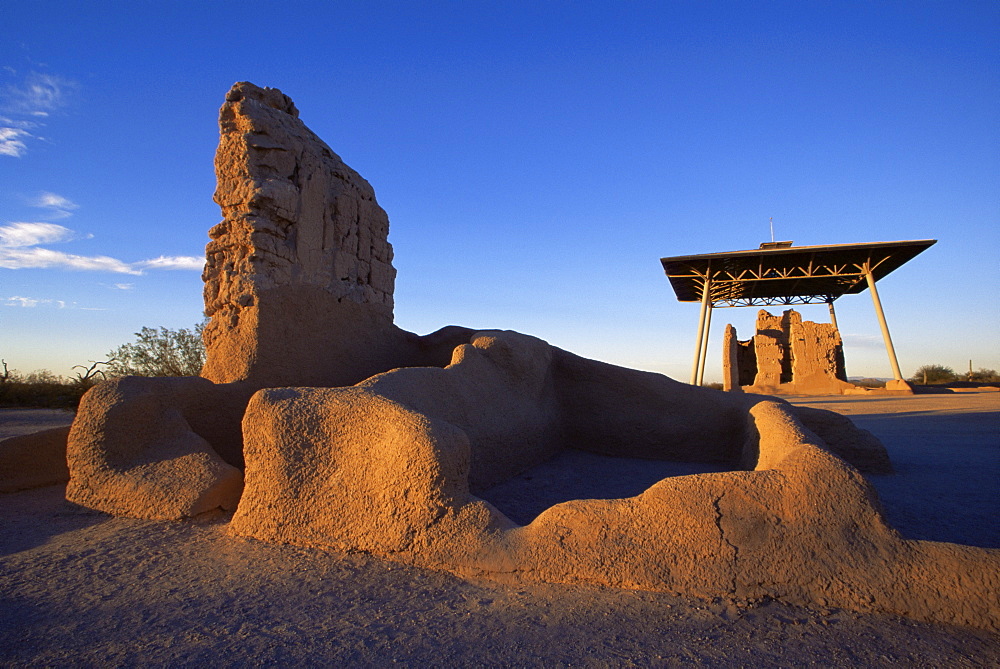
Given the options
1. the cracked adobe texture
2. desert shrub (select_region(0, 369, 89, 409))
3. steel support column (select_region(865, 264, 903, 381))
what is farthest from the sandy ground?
steel support column (select_region(865, 264, 903, 381))

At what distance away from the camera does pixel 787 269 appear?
17.5 m

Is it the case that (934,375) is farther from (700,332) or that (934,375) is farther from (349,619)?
(349,619)

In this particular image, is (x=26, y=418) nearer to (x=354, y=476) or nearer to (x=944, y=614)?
(x=354, y=476)

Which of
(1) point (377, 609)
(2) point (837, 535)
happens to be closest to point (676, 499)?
(2) point (837, 535)

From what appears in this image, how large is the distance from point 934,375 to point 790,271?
1970 cm

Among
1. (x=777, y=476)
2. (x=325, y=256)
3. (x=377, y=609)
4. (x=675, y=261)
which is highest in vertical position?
(x=675, y=261)

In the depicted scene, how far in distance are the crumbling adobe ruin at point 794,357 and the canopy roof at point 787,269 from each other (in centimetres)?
148

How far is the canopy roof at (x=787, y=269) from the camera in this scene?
1562 centimetres

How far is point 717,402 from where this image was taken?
482cm

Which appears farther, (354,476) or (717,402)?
(717,402)

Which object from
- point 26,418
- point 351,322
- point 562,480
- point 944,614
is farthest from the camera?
point 26,418

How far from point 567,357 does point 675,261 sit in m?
12.7

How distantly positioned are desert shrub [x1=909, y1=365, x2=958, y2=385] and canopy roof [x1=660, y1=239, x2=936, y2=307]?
15.0m

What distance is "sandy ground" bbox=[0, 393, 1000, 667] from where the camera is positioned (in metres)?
1.74
